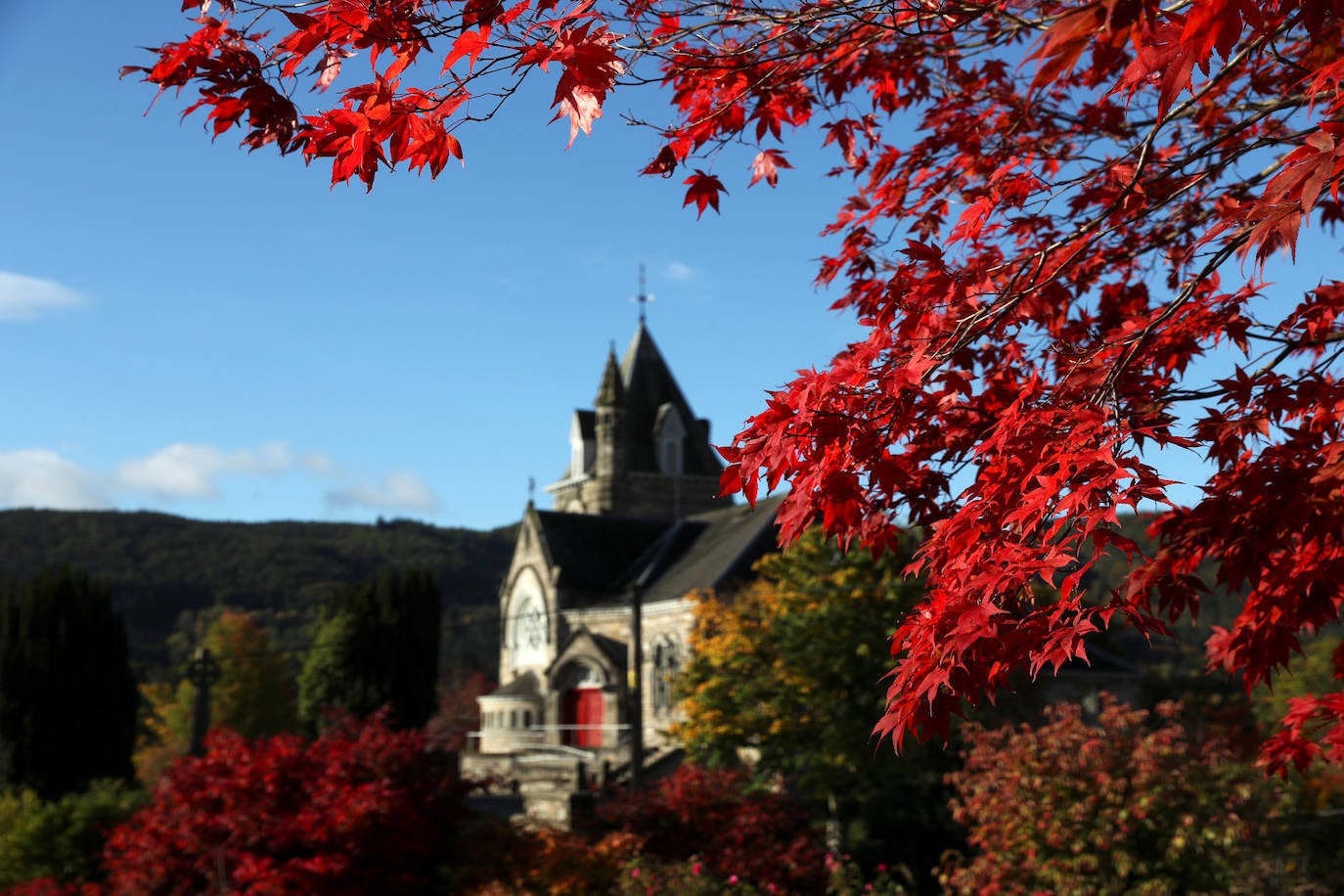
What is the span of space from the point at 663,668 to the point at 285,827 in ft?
81.5

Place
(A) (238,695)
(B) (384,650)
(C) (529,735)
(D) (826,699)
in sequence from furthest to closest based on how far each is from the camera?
(A) (238,695) → (C) (529,735) → (B) (384,650) → (D) (826,699)

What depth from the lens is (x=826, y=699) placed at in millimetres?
25281

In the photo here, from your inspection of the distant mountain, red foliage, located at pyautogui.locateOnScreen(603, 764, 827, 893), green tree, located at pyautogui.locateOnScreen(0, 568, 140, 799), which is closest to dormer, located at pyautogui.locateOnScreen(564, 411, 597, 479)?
green tree, located at pyautogui.locateOnScreen(0, 568, 140, 799)

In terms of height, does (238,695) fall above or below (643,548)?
below

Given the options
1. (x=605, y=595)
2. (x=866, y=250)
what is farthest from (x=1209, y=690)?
(x=866, y=250)

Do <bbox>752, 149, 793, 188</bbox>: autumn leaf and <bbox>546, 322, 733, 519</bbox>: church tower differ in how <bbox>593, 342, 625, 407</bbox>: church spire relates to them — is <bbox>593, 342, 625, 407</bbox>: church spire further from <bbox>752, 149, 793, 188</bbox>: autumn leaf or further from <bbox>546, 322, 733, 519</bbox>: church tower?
<bbox>752, 149, 793, 188</bbox>: autumn leaf

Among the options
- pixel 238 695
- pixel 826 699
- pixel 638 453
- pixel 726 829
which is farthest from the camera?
pixel 238 695

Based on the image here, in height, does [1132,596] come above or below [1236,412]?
below

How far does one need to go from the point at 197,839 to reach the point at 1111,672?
88.4ft

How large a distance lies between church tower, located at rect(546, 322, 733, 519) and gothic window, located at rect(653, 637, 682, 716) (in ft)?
55.4

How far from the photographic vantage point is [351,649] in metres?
41.1

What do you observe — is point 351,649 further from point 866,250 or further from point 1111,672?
point 866,250

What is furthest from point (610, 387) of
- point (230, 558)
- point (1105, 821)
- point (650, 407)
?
point (230, 558)

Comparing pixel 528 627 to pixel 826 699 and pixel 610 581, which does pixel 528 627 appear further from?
pixel 826 699
